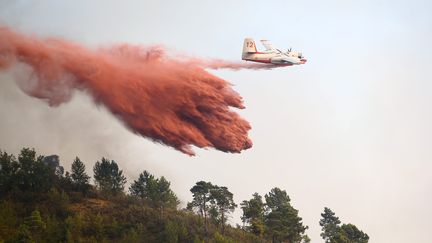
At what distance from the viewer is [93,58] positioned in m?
87.6

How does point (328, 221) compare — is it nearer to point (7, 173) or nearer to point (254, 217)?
point (254, 217)

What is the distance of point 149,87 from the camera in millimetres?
84562

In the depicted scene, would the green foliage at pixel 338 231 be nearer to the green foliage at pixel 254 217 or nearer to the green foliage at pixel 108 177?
the green foliage at pixel 254 217

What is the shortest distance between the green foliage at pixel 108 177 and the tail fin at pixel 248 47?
34.8 m

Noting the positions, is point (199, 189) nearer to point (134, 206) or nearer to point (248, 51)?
point (134, 206)

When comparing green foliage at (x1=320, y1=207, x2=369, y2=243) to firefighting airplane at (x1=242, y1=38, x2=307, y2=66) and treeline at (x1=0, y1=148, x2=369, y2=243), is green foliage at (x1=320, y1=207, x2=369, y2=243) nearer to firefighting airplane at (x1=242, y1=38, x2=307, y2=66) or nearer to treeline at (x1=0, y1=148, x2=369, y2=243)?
treeline at (x1=0, y1=148, x2=369, y2=243)

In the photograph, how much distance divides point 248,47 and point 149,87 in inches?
636

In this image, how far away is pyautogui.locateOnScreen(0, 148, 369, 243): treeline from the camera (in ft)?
283

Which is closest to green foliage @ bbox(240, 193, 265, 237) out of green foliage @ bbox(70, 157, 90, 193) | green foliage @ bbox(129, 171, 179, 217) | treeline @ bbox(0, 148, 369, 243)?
treeline @ bbox(0, 148, 369, 243)

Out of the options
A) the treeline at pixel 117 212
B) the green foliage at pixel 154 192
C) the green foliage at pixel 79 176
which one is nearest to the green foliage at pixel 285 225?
the treeline at pixel 117 212

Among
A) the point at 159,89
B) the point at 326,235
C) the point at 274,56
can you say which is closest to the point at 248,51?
the point at 274,56

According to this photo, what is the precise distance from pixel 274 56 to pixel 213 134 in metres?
16.6

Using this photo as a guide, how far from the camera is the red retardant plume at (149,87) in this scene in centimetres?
8094

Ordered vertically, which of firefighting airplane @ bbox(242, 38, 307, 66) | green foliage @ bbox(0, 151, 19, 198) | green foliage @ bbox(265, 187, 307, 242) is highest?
firefighting airplane @ bbox(242, 38, 307, 66)
